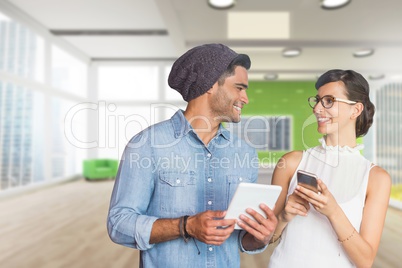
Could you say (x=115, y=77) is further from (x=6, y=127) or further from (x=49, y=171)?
(x=6, y=127)

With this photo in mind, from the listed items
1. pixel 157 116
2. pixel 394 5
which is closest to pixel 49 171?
pixel 157 116

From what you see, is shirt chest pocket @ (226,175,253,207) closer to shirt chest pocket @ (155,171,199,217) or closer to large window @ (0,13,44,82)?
shirt chest pocket @ (155,171,199,217)

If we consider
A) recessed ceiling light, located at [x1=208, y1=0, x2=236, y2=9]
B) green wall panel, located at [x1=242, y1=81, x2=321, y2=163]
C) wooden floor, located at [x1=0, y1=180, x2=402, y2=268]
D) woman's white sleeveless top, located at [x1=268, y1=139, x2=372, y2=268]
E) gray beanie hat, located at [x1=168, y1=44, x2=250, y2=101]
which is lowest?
wooden floor, located at [x1=0, y1=180, x2=402, y2=268]

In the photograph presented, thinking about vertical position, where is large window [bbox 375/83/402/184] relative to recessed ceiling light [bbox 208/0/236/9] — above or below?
below

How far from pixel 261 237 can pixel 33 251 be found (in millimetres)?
3540

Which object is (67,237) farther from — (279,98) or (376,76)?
(376,76)

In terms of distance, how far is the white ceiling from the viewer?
5.40m

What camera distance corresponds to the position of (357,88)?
1.37 m

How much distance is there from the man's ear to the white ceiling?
403 centimetres

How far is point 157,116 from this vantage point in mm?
11172

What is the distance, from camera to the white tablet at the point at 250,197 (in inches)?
39.6

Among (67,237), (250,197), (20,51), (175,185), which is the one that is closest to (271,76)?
(20,51)

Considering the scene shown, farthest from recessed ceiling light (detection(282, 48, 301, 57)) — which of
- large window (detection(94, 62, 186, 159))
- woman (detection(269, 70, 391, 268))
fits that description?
woman (detection(269, 70, 391, 268))

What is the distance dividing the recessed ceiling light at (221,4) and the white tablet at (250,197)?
435 centimetres
